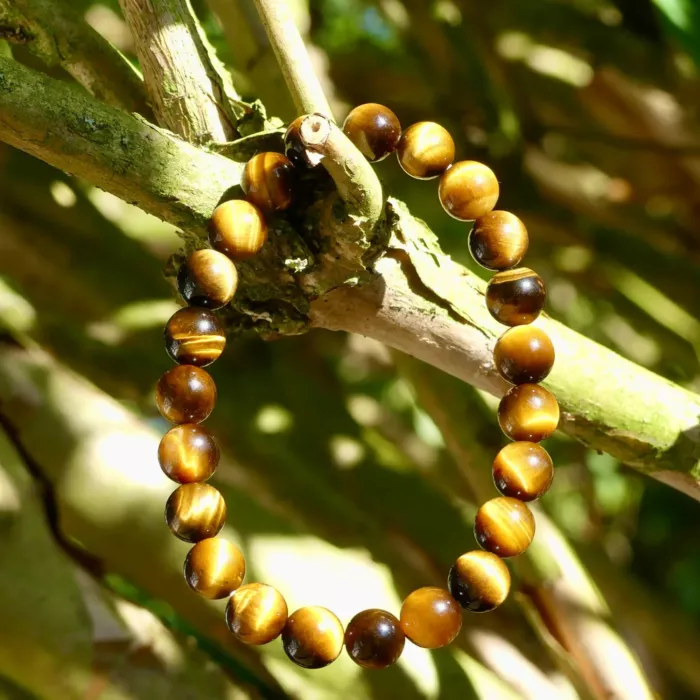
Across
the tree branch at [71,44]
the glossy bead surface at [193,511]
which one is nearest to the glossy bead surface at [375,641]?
the glossy bead surface at [193,511]

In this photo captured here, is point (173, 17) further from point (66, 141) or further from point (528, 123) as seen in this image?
point (528, 123)

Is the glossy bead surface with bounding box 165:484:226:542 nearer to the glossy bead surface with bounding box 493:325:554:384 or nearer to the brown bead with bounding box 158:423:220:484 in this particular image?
the brown bead with bounding box 158:423:220:484

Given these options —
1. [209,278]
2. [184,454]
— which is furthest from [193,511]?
[209,278]

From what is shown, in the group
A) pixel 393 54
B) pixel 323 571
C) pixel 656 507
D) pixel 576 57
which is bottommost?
pixel 656 507

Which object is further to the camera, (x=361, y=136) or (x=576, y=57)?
(x=576, y=57)

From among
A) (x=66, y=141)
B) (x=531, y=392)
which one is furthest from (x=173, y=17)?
(x=531, y=392)

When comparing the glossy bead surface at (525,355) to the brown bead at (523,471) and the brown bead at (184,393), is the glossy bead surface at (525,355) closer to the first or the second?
the brown bead at (523,471)
